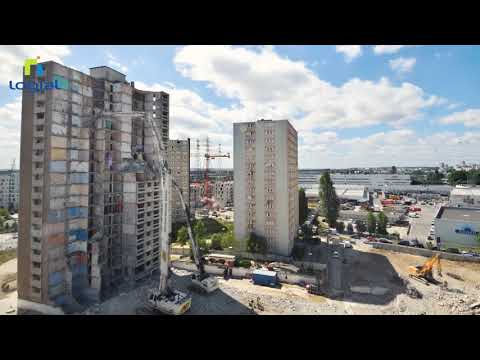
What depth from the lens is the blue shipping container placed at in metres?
20.0

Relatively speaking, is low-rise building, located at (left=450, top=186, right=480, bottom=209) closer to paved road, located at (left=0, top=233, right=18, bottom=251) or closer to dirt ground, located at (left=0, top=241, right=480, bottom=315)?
dirt ground, located at (left=0, top=241, right=480, bottom=315)

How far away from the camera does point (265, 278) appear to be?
20.1 meters

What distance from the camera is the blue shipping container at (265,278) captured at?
1998 cm

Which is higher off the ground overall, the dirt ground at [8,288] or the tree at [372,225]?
the tree at [372,225]

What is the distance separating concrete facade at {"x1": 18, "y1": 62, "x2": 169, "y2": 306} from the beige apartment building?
354 inches

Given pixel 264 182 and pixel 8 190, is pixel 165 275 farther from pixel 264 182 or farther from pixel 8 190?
pixel 8 190

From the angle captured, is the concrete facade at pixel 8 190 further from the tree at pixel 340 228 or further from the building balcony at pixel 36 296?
the tree at pixel 340 228

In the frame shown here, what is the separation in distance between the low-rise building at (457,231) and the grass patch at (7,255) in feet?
136

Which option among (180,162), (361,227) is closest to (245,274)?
(361,227)

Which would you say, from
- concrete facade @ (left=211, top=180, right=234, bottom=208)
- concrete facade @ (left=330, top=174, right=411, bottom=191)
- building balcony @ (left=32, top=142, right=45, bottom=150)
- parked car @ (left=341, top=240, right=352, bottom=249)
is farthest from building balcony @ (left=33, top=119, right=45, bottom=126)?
concrete facade @ (left=330, top=174, right=411, bottom=191)

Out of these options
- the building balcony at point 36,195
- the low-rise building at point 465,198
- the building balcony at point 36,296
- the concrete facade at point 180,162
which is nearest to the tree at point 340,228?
the low-rise building at point 465,198

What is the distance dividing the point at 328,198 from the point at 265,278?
19.2 meters
